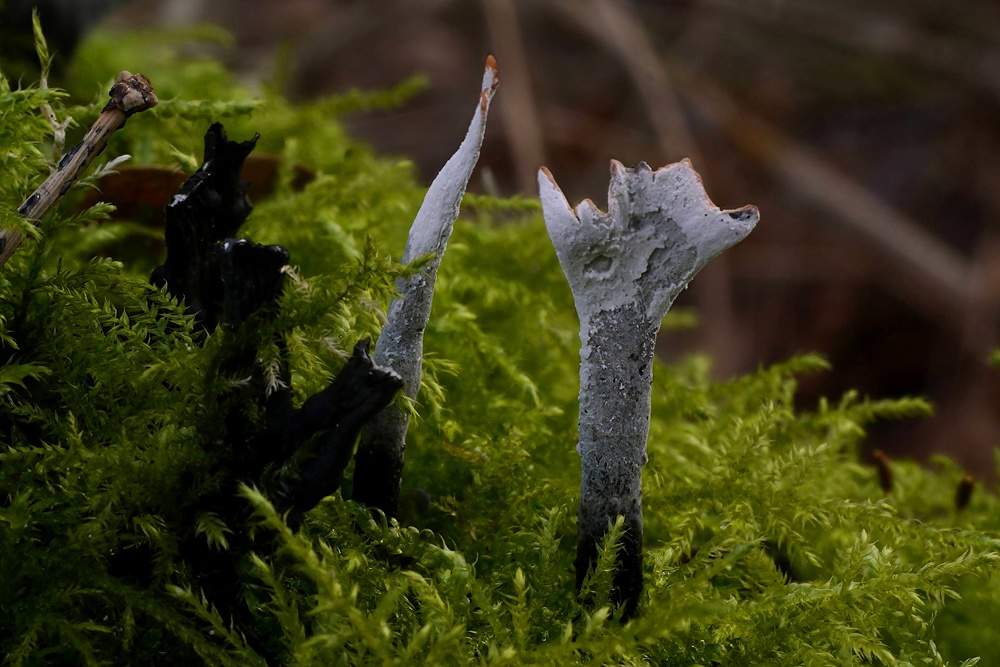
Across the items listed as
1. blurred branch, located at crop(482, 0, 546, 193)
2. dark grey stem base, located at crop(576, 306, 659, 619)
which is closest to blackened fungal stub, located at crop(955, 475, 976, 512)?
dark grey stem base, located at crop(576, 306, 659, 619)

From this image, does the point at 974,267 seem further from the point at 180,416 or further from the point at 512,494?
the point at 180,416

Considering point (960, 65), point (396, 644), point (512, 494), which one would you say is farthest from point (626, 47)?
point (396, 644)

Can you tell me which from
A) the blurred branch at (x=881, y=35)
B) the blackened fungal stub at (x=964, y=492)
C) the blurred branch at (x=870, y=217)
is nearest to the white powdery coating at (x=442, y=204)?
the blackened fungal stub at (x=964, y=492)

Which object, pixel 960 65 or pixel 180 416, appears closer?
pixel 180 416

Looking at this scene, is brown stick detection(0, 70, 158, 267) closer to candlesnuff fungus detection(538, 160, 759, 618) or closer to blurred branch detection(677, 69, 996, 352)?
candlesnuff fungus detection(538, 160, 759, 618)

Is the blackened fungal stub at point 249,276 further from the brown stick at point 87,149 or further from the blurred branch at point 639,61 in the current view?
the blurred branch at point 639,61
